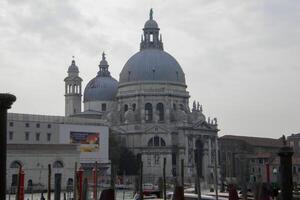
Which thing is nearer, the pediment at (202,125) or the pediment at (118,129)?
the pediment at (202,125)

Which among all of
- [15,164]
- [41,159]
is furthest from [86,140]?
[15,164]

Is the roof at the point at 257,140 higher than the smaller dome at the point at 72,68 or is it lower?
lower

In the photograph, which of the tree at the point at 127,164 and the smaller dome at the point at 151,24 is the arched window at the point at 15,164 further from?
the smaller dome at the point at 151,24

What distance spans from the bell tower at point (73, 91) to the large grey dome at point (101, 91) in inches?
64.7

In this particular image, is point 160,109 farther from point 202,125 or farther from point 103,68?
point 103,68

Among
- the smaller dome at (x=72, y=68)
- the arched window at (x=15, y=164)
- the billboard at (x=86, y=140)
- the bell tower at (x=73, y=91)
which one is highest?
the smaller dome at (x=72, y=68)

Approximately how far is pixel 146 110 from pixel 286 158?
76.7 m

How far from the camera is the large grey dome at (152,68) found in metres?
89.3

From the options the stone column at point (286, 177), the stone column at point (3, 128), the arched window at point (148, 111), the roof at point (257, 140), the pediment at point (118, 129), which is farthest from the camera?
the roof at point (257, 140)

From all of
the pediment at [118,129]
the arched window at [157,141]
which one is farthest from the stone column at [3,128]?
the pediment at [118,129]

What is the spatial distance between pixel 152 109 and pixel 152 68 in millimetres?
6088

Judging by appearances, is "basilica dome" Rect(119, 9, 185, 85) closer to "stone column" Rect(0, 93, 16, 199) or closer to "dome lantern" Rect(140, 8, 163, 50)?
"dome lantern" Rect(140, 8, 163, 50)

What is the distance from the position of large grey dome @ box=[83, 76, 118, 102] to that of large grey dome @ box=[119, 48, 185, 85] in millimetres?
4338

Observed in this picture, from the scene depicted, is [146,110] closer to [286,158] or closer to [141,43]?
[141,43]
